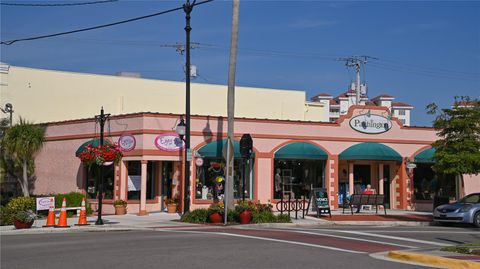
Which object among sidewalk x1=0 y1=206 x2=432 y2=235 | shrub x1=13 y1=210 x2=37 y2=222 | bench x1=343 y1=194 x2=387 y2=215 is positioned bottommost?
sidewalk x1=0 y1=206 x2=432 y2=235

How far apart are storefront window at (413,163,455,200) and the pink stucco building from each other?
0.17ft

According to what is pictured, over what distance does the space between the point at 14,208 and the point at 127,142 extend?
5.76 metres

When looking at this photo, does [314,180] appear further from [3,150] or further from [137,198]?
[3,150]

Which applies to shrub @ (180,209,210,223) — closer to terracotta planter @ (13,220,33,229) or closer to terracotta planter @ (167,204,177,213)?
terracotta planter @ (167,204,177,213)

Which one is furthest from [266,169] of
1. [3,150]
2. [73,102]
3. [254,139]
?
[73,102]

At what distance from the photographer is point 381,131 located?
33156 millimetres

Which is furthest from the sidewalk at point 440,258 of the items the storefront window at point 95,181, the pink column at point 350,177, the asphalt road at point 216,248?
the storefront window at point 95,181

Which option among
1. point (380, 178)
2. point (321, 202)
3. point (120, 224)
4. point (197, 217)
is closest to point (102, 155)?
point (120, 224)

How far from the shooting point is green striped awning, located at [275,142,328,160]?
101 feet

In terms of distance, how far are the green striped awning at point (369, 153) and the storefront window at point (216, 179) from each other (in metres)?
5.12

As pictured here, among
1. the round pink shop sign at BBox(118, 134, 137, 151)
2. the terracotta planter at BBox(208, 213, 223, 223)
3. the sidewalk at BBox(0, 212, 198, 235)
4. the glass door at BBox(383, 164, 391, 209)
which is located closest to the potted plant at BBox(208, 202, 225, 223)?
the terracotta planter at BBox(208, 213, 223, 223)

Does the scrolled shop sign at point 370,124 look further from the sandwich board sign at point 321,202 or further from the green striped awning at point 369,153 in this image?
the sandwich board sign at point 321,202

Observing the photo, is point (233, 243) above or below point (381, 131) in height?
below

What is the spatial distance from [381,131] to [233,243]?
18722mm
